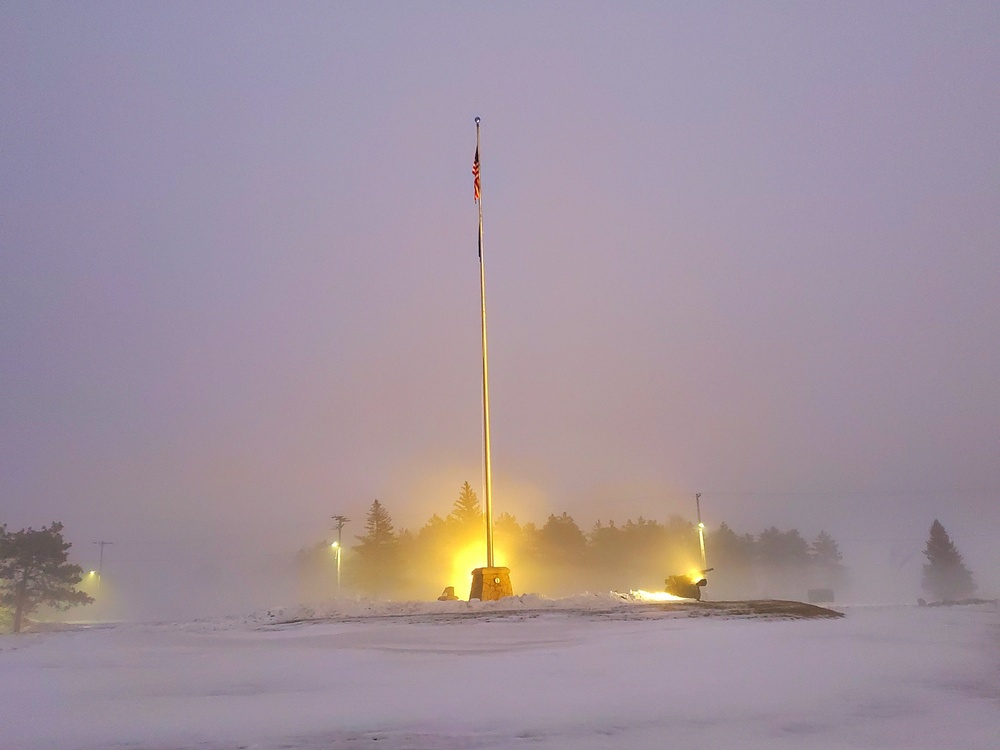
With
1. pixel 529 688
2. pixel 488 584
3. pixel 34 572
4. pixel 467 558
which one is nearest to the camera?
pixel 529 688

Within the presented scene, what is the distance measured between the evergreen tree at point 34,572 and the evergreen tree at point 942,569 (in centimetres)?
7652

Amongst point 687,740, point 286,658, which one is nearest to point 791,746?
point 687,740

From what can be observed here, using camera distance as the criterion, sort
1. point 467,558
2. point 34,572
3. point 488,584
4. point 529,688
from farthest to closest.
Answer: point 467,558, point 34,572, point 488,584, point 529,688

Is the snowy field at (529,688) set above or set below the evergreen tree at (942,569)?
above

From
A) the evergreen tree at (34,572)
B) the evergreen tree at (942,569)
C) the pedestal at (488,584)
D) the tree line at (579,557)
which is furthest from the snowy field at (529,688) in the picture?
the evergreen tree at (942,569)

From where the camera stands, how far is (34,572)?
4222 cm

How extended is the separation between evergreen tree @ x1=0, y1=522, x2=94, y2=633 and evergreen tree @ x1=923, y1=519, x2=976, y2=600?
76.5 metres

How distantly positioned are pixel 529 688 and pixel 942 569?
77096 mm

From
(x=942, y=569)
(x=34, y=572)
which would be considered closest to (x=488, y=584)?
(x=34, y=572)

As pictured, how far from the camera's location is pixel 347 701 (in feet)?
16.7

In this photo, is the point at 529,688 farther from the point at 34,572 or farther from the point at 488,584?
the point at 34,572

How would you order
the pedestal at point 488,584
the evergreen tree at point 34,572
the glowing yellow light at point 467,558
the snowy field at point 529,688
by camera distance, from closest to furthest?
the snowy field at point 529,688 < the pedestal at point 488,584 < the evergreen tree at point 34,572 < the glowing yellow light at point 467,558

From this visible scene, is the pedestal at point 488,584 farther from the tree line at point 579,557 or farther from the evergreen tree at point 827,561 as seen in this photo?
the evergreen tree at point 827,561

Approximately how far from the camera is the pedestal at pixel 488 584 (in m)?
18.8
